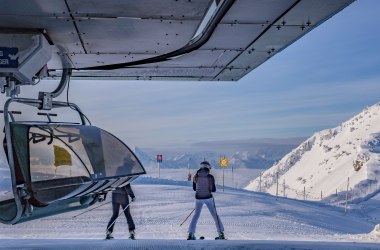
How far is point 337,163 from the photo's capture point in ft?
405

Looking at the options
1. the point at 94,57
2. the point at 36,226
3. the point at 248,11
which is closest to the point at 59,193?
the point at 94,57

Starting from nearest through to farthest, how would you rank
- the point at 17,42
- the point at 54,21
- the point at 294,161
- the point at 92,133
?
the point at 54,21, the point at 17,42, the point at 92,133, the point at 294,161

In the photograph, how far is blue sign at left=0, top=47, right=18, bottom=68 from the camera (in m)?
7.38

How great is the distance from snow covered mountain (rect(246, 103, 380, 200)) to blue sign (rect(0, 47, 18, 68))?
57.0 metres

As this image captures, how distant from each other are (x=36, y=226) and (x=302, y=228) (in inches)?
348

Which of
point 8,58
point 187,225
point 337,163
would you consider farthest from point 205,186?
point 337,163

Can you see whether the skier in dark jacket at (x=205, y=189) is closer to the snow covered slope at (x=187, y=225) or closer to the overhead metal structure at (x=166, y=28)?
the snow covered slope at (x=187, y=225)

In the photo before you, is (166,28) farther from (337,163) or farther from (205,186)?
(337,163)

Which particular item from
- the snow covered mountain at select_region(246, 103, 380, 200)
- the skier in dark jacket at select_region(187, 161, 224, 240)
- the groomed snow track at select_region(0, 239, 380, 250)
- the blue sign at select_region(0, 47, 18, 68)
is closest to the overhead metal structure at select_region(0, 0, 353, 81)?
the blue sign at select_region(0, 47, 18, 68)

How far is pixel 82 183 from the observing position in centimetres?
743

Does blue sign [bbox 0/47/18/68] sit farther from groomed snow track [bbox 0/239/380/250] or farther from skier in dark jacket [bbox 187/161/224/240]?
skier in dark jacket [bbox 187/161/224/240]

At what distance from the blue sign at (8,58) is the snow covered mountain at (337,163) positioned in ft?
187

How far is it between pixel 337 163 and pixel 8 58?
124 meters

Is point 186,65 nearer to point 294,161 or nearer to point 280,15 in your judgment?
point 280,15
